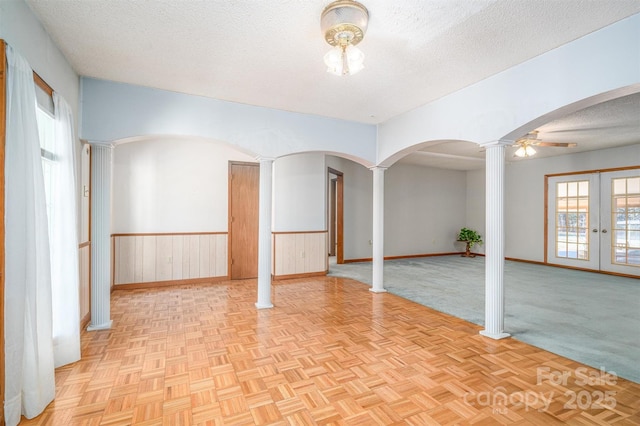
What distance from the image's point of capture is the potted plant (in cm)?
905

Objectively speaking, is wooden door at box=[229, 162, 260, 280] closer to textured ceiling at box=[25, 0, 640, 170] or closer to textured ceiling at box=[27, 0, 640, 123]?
textured ceiling at box=[25, 0, 640, 170]

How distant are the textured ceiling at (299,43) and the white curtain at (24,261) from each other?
35.8 inches

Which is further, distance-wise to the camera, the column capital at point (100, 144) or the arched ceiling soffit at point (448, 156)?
the arched ceiling soffit at point (448, 156)

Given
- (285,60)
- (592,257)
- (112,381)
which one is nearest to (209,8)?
(285,60)

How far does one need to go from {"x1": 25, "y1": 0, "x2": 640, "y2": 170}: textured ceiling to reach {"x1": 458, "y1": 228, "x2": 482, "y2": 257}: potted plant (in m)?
5.51

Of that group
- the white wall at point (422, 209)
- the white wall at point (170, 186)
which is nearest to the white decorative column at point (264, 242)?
the white wall at point (170, 186)

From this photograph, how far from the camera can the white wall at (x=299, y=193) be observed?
5.94m

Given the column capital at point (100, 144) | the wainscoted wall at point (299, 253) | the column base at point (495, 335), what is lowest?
the column base at point (495, 335)

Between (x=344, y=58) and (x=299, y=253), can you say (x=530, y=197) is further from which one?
(x=344, y=58)

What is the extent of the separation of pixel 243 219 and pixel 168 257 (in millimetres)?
1434

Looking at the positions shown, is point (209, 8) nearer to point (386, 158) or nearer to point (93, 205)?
point (93, 205)

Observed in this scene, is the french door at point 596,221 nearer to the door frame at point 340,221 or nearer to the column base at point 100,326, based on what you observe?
the door frame at point 340,221

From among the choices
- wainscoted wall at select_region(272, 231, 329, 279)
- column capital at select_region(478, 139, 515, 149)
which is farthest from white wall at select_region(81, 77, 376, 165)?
wainscoted wall at select_region(272, 231, 329, 279)

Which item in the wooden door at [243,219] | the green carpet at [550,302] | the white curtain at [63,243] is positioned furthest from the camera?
the wooden door at [243,219]
